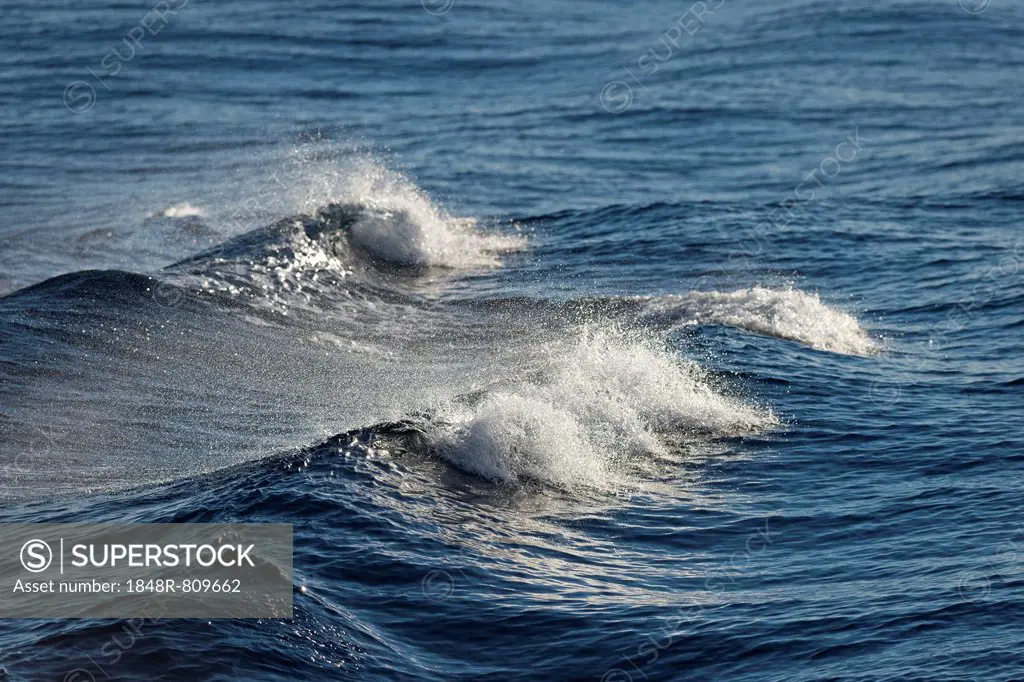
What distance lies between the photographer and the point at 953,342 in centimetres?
1969

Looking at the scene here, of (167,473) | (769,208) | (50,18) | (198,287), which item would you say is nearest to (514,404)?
(167,473)

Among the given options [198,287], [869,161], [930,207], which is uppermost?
[869,161]

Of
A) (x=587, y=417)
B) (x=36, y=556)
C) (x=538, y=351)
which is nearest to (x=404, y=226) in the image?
(x=538, y=351)

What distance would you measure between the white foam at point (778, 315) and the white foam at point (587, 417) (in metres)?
2.37

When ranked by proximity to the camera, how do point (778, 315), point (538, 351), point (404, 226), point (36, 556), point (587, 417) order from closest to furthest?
point (36, 556) → point (587, 417) → point (538, 351) → point (778, 315) → point (404, 226)

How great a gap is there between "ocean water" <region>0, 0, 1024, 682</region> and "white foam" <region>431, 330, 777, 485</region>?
50mm

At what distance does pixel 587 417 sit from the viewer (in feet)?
50.2

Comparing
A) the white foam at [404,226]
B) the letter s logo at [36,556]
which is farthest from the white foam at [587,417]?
the white foam at [404,226]

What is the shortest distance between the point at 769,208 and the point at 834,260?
386 centimetres

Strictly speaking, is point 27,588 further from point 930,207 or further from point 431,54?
point 431,54
